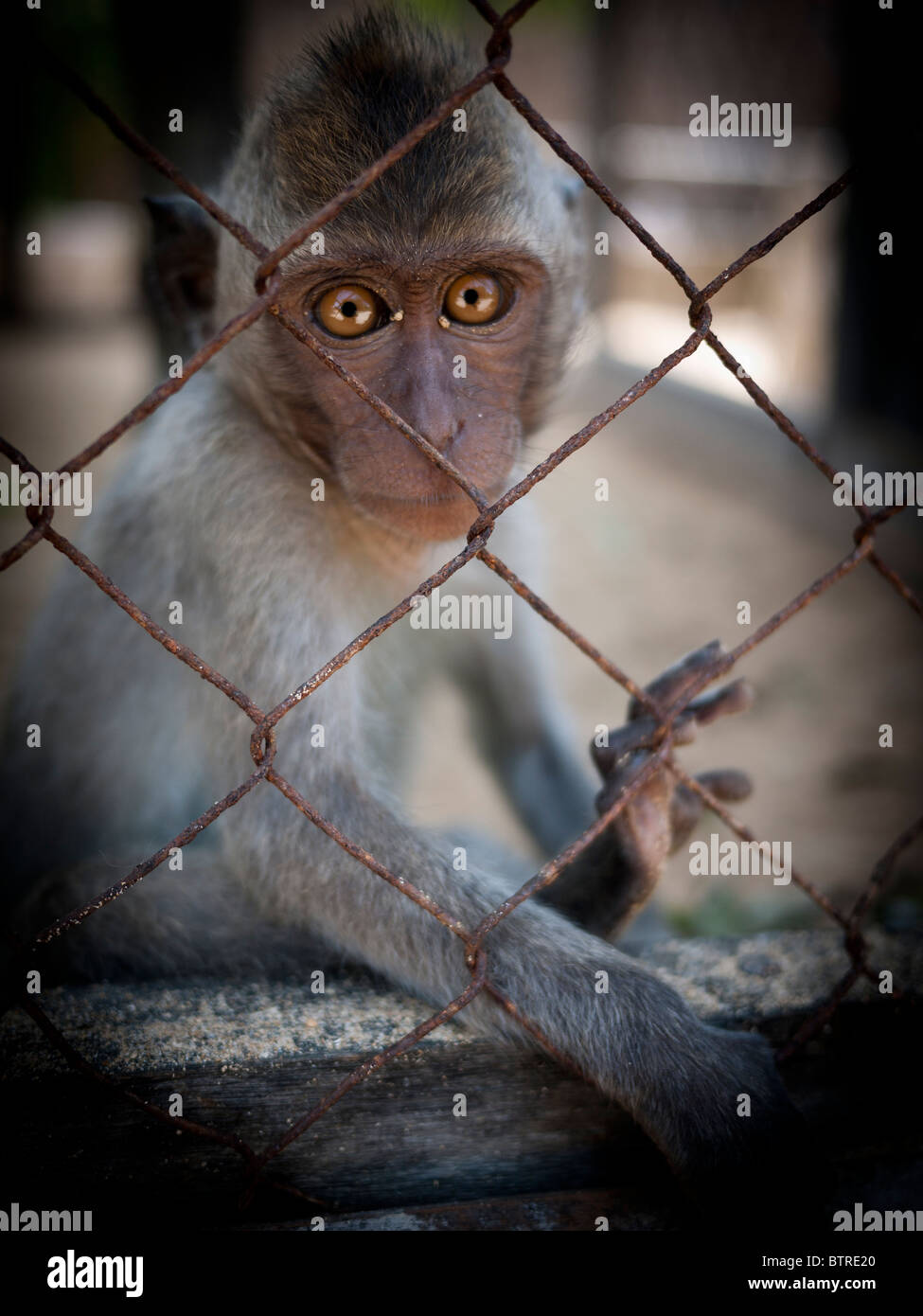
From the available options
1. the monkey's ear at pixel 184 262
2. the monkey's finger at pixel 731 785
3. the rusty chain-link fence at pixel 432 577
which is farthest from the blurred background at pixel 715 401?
the rusty chain-link fence at pixel 432 577

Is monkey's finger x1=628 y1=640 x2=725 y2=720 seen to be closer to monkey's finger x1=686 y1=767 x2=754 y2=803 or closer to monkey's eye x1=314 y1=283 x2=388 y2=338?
monkey's finger x1=686 y1=767 x2=754 y2=803

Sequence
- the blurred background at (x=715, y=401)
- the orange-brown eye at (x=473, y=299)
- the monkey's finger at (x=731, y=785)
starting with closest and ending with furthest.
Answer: the orange-brown eye at (x=473, y=299), the monkey's finger at (x=731, y=785), the blurred background at (x=715, y=401)

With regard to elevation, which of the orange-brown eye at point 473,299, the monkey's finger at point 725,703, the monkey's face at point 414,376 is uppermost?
the orange-brown eye at point 473,299

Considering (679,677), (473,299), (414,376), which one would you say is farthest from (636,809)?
(473,299)

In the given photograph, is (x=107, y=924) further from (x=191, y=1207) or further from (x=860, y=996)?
(x=860, y=996)

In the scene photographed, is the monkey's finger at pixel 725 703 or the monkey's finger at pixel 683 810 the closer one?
the monkey's finger at pixel 725 703

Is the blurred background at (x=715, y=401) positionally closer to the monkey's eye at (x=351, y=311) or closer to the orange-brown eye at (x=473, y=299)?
the orange-brown eye at (x=473, y=299)

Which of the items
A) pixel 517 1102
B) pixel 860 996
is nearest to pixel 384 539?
pixel 517 1102

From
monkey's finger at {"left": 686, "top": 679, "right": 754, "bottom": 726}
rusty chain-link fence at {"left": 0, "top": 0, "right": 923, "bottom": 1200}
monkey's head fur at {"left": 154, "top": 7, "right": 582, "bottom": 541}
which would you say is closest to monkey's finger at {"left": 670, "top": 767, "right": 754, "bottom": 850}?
monkey's finger at {"left": 686, "top": 679, "right": 754, "bottom": 726}

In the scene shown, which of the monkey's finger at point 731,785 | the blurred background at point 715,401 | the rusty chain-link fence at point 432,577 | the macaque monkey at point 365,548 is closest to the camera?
the rusty chain-link fence at point 432,577
